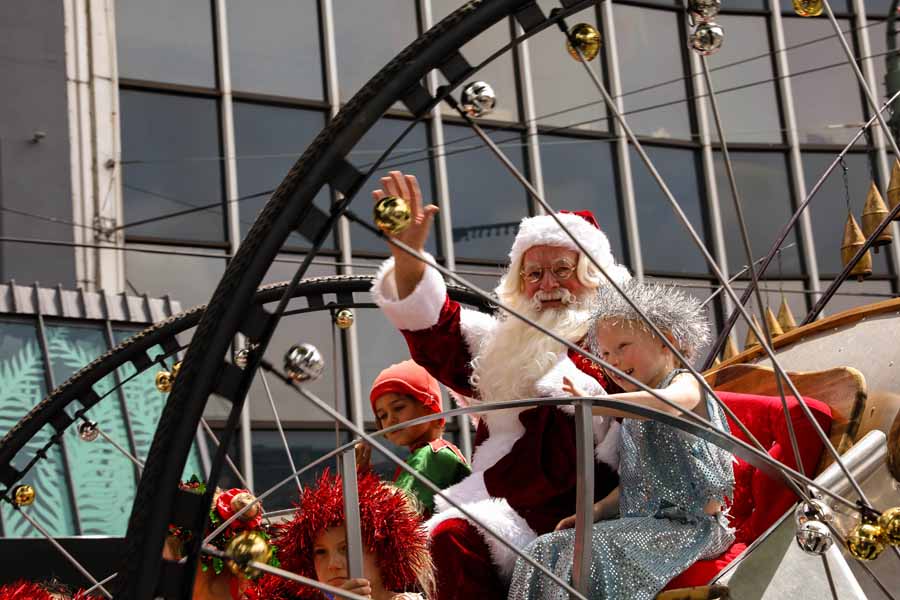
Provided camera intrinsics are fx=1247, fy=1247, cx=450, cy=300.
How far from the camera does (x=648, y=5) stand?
34.6 feet

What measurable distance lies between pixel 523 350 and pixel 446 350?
0.22 m

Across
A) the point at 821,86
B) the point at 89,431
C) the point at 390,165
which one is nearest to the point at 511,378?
the point at 89,431

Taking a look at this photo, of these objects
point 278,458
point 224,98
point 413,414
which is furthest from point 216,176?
point 413,414

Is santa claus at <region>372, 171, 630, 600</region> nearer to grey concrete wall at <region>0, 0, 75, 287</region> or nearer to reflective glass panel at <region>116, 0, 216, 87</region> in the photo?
grey concrete wall at <region>0, 0, 75, 287</region>

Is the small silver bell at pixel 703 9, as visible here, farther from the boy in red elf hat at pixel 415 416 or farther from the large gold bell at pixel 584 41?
the boy in red elf hat at pixel 415 416

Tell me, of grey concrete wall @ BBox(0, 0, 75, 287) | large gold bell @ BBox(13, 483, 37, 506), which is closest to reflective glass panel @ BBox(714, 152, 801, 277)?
grey concrete wall @ BBox(0, 0, 75, 287)

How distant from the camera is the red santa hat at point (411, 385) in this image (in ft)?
12.6

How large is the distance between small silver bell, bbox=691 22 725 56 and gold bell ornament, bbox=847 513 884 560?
0.80 m

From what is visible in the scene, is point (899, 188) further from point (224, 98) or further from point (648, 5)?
point (648, 5)

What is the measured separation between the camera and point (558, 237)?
123 inches

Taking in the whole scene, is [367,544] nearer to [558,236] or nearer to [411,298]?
[411,298]

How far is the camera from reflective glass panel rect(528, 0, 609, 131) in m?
9.88

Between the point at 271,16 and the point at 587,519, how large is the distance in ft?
25.1

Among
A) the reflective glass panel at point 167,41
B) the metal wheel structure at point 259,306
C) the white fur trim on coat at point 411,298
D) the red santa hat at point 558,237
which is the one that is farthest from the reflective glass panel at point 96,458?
the metal wheel structure at point 259,306
